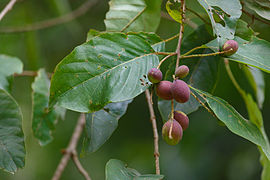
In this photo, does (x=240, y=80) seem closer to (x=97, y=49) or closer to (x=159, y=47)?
(x=159, y=47)

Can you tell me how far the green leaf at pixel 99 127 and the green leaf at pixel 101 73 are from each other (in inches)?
A: 7.3

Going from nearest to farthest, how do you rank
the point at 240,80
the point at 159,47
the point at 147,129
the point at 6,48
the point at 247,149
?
1. the point at 159,47
2. the point at 240,80
3. the point at 6,48
4. the point at 247,149
5. the point at 147,129

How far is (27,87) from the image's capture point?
2867 mm

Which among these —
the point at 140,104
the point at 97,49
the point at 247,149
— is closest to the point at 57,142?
the point at 140,104

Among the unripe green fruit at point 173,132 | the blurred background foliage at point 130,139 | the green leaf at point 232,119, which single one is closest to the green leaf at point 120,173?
the unripe green fruit at point 173,132

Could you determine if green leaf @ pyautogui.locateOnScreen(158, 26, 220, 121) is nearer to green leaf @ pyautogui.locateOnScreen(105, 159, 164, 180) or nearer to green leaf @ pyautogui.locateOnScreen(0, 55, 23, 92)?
green leaf @ pyautogui.locateOnScreen(105, 159, 164, 180)

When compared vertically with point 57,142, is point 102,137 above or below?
above

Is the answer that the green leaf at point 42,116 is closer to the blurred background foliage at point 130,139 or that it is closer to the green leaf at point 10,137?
the green leaf at point 10,137

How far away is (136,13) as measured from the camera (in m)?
1.15

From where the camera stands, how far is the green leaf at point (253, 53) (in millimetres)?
812

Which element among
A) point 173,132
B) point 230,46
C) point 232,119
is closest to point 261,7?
point 230,46

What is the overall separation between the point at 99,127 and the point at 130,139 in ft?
7.07

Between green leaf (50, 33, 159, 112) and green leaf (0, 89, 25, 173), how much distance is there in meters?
0.20

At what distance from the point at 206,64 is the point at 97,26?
6.65 feet
